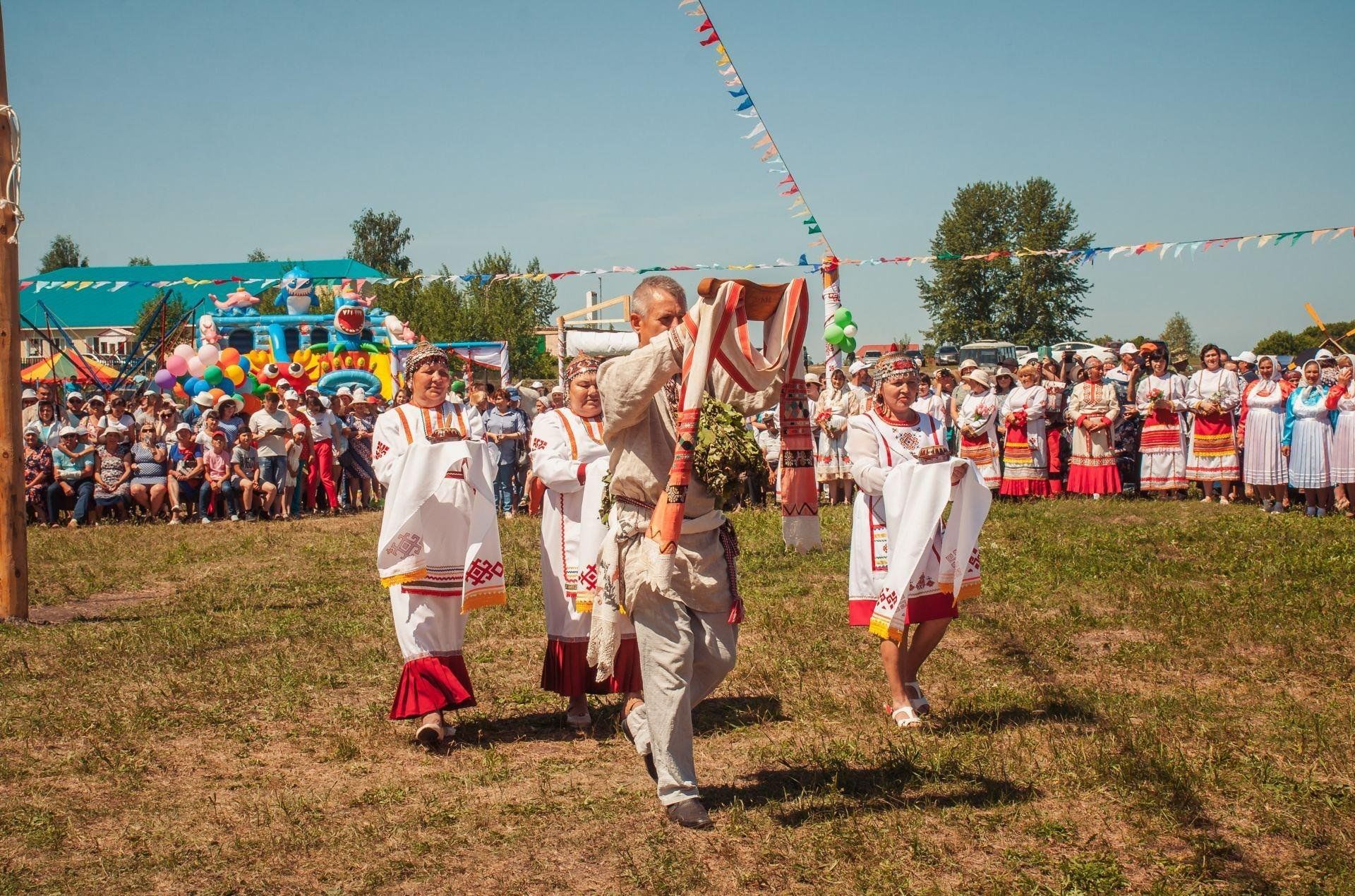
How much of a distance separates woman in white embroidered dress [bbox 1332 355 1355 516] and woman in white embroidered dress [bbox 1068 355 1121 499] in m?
2.82

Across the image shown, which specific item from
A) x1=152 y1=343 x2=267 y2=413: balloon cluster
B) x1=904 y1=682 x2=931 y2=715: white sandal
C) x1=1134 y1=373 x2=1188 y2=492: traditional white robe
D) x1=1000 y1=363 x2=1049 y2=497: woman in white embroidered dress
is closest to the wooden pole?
x1=904 y1=682 x2=931 y2=715: white sandal

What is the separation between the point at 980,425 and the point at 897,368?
9744 millimetres

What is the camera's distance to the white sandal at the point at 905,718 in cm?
627

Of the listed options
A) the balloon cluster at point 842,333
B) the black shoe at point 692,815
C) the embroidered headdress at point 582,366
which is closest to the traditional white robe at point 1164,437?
the balloon cluster at point 842,333

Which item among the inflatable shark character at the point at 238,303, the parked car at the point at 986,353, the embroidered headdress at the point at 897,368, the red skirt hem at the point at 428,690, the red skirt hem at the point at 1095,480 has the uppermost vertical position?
the inflatable shark character at the point at 238,303

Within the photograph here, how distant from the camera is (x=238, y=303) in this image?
84.5ft

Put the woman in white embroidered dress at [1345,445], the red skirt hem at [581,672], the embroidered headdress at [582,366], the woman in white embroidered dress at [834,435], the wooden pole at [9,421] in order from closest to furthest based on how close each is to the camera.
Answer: the red skirt hem at [581,672] → the embroidered headdress at [582,366] → the wooden pole at [9,421] → the woman in white embroidered dress at [1345,445] → the woman in white embroidered dress at [834,435]

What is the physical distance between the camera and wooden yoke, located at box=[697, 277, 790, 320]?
465 cm

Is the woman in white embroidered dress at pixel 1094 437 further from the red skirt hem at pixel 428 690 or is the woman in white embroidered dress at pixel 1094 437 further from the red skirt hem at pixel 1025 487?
the red skirt hem at pixel 428 690

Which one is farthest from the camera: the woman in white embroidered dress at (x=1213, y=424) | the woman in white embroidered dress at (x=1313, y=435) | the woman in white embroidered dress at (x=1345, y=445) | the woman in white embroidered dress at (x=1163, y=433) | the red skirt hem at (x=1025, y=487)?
the red skirt hem at (x=1025, y=487)

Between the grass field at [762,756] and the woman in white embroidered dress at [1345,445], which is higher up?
the woman in white embroidered dress at [1345,445]

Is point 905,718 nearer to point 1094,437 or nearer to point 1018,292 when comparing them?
point 1094,437

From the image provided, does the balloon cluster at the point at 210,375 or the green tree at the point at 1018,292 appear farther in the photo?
the green tree at the point at 1018,292

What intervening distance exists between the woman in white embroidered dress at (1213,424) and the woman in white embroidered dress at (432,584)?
39.1 feet
